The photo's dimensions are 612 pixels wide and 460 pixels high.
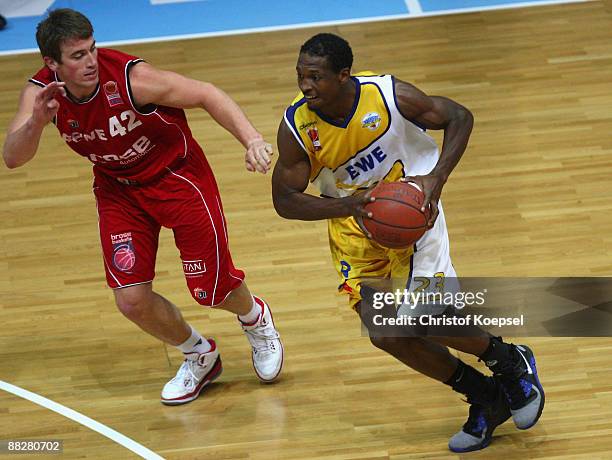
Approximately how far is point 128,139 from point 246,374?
4.74 feet

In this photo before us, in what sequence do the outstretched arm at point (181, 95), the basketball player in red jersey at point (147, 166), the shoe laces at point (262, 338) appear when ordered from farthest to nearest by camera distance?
the shoe laces at point (262, 338) < the outstretched arm at point (181, 95) < the basketball player in red jersey at point (147, 166)

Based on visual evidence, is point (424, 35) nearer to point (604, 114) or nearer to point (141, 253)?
point (604, 114)

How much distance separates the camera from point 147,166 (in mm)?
4988

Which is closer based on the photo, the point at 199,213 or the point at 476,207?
the point at 199,213

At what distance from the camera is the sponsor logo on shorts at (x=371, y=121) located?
4.46 meters

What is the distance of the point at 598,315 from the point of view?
5.66m

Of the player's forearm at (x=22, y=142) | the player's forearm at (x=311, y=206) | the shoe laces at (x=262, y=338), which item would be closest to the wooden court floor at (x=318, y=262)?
the shoe laces at (x=262, y=338)

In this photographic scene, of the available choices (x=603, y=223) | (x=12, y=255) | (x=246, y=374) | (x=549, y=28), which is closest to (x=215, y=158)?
(x=12, y=255)

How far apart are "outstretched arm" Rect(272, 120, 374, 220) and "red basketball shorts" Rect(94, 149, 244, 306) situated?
0.56 meters

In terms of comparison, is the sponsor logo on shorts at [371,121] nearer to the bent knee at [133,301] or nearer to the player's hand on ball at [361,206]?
the player's hand on ball at [361,206]

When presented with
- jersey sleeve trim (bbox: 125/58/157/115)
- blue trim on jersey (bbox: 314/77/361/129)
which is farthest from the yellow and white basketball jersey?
jersey sleeve trim (bbox: 125/58/157/115)

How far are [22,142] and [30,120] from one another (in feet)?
0.42

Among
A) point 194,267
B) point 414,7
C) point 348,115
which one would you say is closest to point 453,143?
point 348,115

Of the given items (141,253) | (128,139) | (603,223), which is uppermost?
(128,139)
